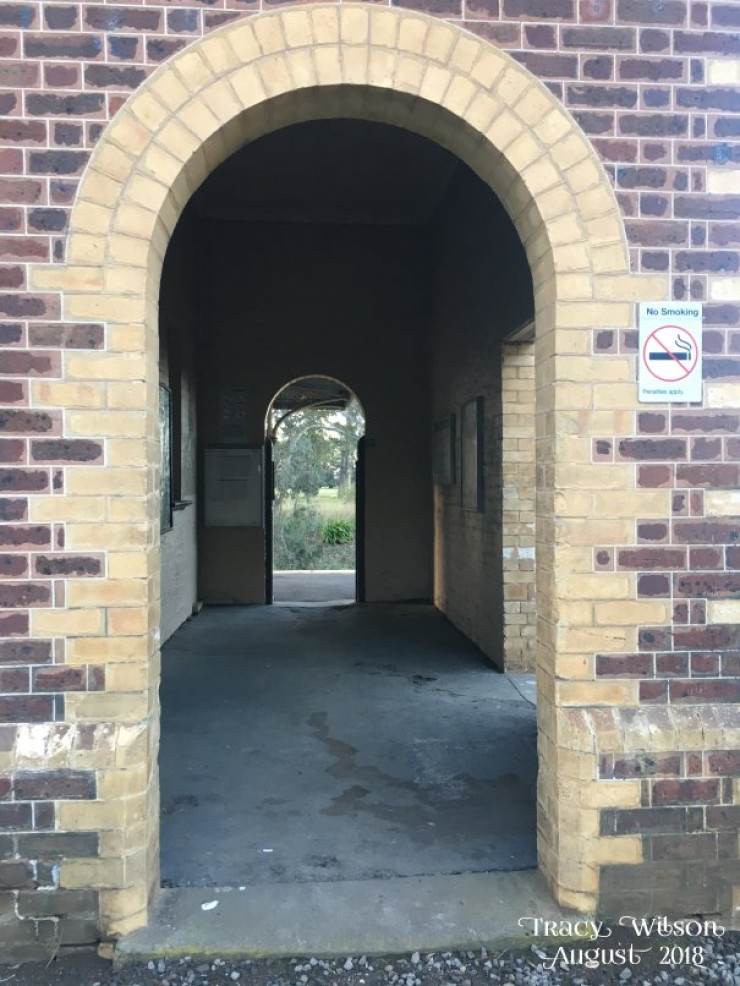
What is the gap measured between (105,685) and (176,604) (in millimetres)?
5640

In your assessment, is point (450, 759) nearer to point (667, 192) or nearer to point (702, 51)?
point (667, 192)

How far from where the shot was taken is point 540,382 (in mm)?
3131

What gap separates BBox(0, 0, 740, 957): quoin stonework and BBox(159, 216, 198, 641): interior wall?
4.68 metres

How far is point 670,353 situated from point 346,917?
2.49 meters

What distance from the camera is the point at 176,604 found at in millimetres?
8227

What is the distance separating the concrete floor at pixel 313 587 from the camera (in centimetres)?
1077

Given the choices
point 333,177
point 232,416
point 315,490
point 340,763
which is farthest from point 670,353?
point 315,490

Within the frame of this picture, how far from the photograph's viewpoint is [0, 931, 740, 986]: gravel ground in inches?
102

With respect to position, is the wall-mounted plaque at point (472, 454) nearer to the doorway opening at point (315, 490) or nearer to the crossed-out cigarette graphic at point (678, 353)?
the crossed-out cigarette graphic at point (678, 353)

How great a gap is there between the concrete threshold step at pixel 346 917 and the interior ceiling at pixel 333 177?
642 cm

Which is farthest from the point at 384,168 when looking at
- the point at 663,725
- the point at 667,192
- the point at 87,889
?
the point at 87,889

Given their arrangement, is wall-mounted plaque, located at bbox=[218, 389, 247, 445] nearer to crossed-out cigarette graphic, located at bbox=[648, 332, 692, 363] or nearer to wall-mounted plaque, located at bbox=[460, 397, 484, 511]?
wall-mounted plaque, located at bbox=[460, 397, 484, 511]

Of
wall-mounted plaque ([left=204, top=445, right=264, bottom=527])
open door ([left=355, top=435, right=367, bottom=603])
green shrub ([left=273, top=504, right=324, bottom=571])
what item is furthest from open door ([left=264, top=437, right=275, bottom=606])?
green shrub ([left=273, top=504, right=324, bottom=571])

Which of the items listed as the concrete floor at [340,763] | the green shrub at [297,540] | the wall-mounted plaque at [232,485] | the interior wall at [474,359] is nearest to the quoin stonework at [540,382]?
the concrete floor at [340,763]
